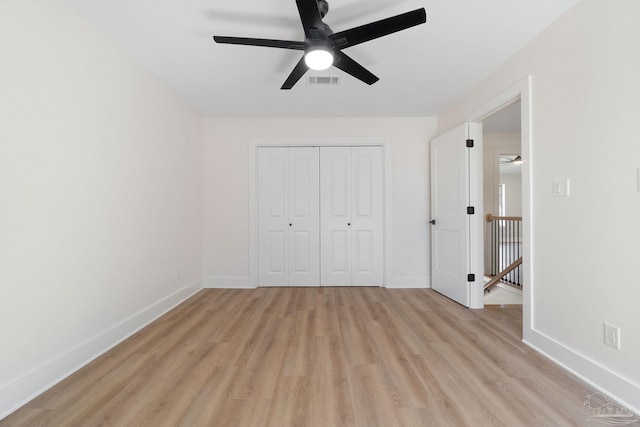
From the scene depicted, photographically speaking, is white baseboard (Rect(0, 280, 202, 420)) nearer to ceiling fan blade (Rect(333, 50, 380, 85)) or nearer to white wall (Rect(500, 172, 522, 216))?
ceiling fan blade (Rect(333, 50, 380, 85))

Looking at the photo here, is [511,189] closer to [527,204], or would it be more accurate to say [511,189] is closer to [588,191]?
[527,204]

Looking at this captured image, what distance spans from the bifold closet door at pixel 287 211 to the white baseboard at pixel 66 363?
1563mm

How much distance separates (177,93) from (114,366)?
2.75m

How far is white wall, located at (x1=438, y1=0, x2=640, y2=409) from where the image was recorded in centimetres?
150

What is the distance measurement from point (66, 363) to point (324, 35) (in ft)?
8.78

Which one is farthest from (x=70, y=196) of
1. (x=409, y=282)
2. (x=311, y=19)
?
(x=409, y=282)

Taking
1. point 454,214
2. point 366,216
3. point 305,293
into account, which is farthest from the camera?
point 366,216

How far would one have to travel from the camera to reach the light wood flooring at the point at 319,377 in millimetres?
1417

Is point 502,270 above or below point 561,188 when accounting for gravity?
below

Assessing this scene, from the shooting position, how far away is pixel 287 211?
4.02m

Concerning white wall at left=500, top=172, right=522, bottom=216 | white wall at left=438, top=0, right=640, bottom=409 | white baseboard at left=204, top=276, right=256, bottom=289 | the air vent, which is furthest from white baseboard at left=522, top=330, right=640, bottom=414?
white wall at left=500, top=172, right=522, bottom=216

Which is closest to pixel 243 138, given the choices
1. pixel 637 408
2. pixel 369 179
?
pixel 369 179

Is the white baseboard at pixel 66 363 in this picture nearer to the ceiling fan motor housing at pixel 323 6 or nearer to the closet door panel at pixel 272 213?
the closet door panel at pixel 272 213

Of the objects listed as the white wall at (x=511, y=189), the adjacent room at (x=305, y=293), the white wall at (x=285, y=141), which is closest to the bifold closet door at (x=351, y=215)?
the white wall at (x=285, y=141)
